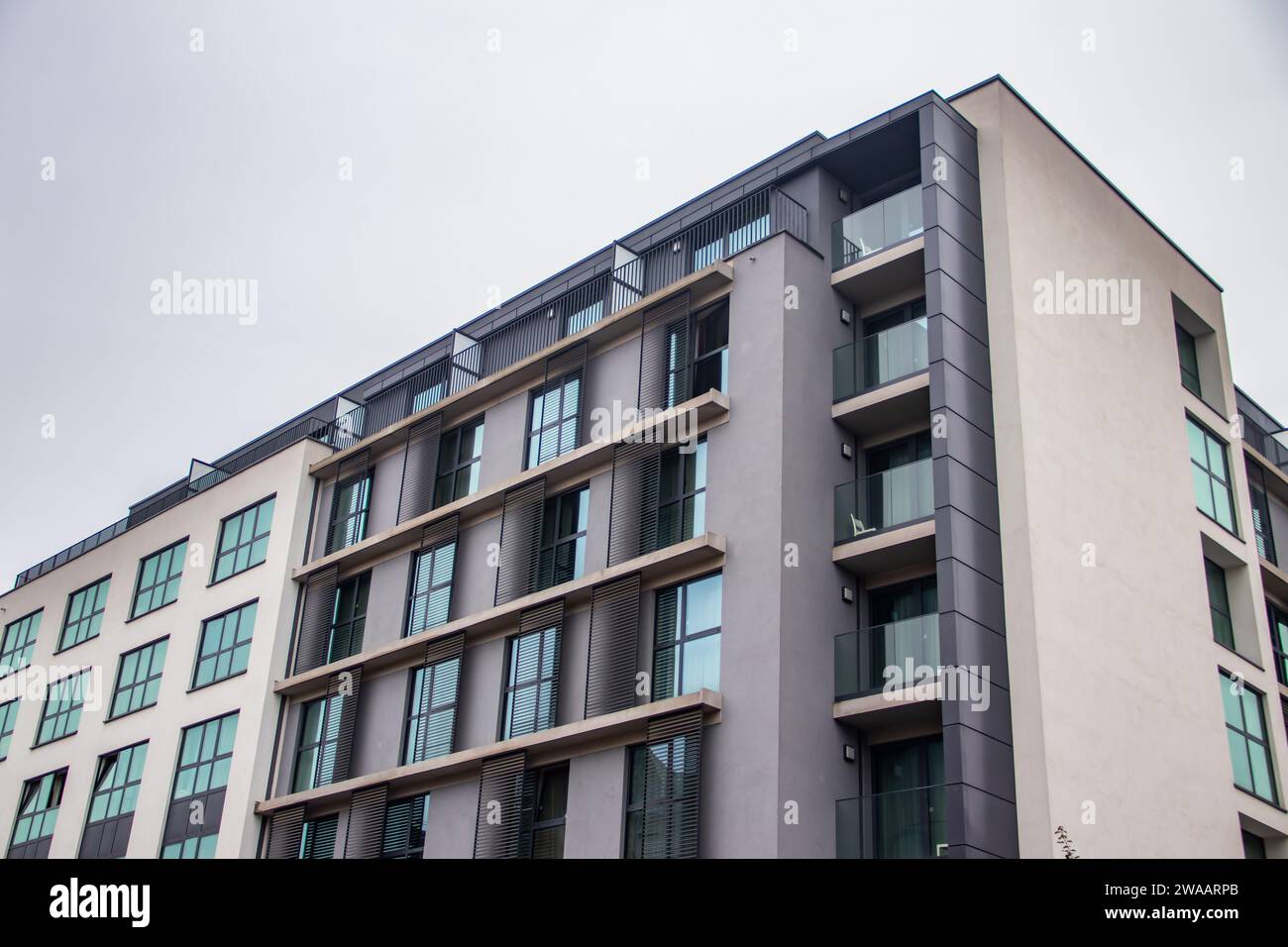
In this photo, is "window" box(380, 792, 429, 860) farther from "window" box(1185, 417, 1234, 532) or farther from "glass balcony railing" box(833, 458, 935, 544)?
"window" box(1185, 417, 1234, 532)

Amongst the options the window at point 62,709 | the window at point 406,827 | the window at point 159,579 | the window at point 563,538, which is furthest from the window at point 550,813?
the window at point 62,709

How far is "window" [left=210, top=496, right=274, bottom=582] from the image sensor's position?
123 feet

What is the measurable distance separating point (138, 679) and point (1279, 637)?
30.0 m

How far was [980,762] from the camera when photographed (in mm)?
22422

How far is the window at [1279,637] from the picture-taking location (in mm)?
34438

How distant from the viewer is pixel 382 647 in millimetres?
32188

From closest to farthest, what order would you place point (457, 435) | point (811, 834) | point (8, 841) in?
point (811, 834), point (457, 435), point (8, 841)

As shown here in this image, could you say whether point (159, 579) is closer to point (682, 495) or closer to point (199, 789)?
point (199, 789)

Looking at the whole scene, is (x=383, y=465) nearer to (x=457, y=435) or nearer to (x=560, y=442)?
(x=457, y=435)

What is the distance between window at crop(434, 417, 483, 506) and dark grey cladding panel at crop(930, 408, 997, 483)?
1224 centimetres
